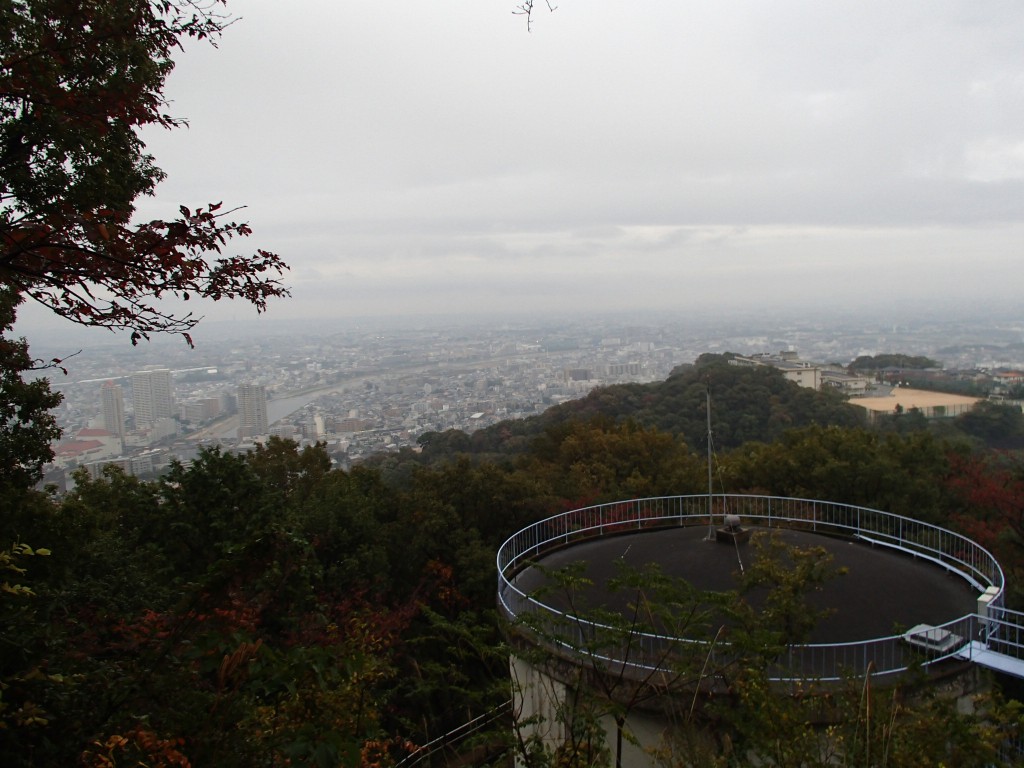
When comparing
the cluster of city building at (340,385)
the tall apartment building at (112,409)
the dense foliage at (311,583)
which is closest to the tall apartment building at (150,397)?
the cluster of city building at (340,385)

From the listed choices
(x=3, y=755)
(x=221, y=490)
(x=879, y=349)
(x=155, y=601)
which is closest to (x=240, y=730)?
(x=3, y=755)

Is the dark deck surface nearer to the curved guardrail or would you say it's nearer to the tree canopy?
the curved guardrail

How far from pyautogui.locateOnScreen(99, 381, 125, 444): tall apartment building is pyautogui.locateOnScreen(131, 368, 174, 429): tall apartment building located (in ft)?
4.32

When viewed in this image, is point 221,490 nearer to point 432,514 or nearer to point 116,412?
point 432,514

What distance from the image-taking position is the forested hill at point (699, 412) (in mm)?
34906

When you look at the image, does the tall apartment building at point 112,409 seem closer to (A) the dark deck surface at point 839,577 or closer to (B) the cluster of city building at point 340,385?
(B) the cluster of city building at point 340,385

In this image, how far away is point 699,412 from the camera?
35.8 m

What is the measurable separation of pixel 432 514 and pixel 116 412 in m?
15.9

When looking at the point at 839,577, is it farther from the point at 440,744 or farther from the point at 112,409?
the point at 112,409

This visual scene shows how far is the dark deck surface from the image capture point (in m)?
9.41

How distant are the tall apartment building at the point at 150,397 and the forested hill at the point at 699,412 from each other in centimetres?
1151

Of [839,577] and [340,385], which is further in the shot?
[340,385]

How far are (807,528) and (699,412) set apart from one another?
68.2 feet

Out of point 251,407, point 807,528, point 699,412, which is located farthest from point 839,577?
point 251,407
